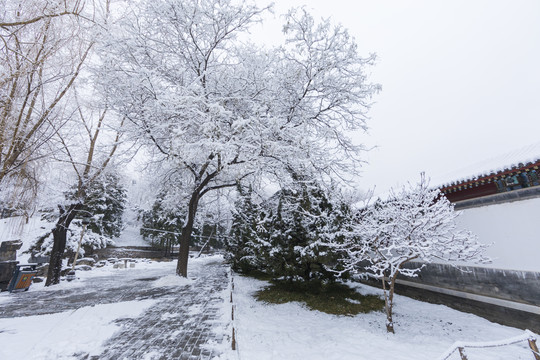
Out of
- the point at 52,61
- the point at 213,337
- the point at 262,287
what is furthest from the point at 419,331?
the point at 52,61

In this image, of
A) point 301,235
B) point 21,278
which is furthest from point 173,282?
point 301,235

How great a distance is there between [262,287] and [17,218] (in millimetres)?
9950

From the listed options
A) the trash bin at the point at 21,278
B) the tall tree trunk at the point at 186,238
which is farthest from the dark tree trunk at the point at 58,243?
the tall tree trunk at the point at 186,238

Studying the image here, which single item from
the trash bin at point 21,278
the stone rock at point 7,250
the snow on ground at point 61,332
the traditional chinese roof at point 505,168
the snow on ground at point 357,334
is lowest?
the snow on ground at point 357,334

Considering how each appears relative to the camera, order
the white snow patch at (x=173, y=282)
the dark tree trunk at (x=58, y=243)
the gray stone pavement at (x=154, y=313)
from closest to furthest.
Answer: the gray stone pavement at (x=154, y=313)
the white snow patch at (x=173, y=282)
the dark tree trunk at (x=58, y=243)

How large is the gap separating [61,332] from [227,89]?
9.48 meters

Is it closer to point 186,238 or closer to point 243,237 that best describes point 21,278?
point 186,238

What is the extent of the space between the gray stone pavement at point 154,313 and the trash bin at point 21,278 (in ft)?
2.25

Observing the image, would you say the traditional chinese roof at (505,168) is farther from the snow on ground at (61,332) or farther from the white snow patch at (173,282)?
the white snow patch at (173,282)

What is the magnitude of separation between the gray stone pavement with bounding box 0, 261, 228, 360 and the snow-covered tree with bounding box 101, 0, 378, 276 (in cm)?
471

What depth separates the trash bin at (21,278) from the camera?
1132cm

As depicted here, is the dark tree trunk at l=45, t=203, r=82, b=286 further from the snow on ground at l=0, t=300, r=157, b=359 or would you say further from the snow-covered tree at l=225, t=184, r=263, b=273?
the snow-covered tree at l=225, t=184, r=263, b=273

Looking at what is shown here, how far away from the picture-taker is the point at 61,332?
20.3ft

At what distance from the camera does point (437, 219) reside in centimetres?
715
